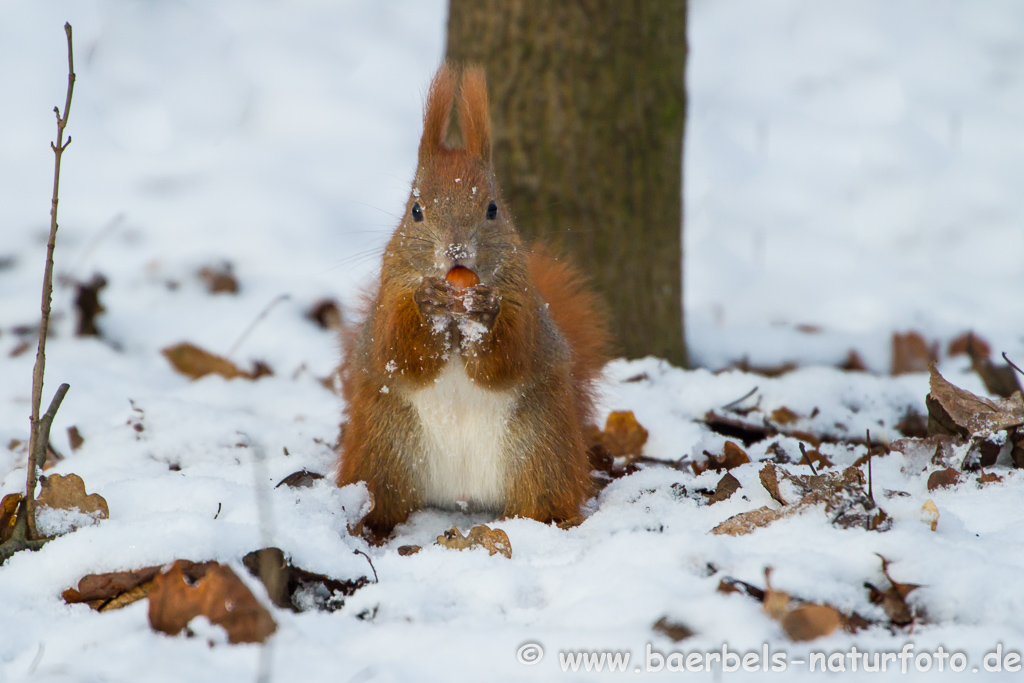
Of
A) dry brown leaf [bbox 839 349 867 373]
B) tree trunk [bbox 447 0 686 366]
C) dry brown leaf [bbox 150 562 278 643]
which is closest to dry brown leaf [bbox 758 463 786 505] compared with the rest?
dry brown leaf [bbox 150 562 278 643]

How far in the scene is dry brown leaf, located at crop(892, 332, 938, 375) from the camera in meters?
3.39

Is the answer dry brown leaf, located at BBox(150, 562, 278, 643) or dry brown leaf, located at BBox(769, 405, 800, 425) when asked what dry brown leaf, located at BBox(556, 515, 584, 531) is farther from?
dry brown leaf, located at BBox(769, 405, 800, 425)

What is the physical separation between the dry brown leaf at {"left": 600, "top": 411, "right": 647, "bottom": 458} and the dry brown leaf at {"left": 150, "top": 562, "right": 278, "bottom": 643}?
128 cm

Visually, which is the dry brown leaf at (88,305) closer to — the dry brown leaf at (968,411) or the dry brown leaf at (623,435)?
the dry brown leaf at (623,435)

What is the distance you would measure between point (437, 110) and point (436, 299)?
467 mm

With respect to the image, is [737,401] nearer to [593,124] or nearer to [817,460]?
[817,460]

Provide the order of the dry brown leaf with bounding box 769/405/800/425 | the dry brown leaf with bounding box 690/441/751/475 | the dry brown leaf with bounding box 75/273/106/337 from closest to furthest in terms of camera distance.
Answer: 1. the dry brown leaf with bounding box 690/441/751/475
2. the dry brown leaf with bounding box 769/405/800/425
3. the dry brown leaf with bounding box 75/273/106/337

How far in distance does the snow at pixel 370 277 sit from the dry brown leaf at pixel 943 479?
24 millimetres

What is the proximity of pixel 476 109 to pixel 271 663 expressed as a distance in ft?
4.13

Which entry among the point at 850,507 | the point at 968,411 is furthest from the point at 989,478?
the point at 850,507

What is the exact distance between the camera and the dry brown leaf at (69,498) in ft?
4.81

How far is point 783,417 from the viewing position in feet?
8.00

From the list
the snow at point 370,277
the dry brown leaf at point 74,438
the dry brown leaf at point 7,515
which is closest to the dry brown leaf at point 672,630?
the snow at point 370,277

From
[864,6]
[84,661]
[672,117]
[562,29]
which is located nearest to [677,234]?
[672,117]
